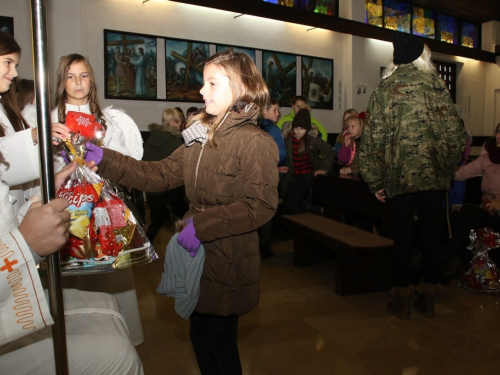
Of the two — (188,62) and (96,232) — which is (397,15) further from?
(96,232)

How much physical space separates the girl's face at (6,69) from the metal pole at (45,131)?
3.29 feet

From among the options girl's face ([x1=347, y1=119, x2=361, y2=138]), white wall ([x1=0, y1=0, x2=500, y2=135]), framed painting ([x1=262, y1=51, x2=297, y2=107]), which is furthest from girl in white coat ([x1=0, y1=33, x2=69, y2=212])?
framed painting ([x1=262, y1=51, x2=297, y2=107])

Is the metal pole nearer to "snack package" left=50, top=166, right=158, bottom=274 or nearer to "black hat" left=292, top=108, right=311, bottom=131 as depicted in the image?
"snack package" left=50, top=166, right=158, bottom=274

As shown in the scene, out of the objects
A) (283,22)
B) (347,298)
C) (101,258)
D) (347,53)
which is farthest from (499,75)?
(101,258)

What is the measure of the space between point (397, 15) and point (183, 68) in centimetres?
706

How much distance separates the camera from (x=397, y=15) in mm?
12875

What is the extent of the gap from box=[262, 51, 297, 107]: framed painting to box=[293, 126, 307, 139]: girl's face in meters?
4.89

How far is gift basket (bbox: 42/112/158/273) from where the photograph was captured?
1591mm

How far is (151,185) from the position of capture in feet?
6.68

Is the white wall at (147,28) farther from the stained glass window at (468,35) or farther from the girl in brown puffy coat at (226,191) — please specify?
the stained glass window at (468,35)

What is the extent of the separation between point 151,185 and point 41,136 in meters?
1.17

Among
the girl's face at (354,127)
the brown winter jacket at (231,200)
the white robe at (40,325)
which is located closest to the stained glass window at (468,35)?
the girl's face at (354,127)

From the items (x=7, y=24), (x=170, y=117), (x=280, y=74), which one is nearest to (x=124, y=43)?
(x=7, y=24)

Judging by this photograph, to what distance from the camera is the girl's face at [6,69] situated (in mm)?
1712
